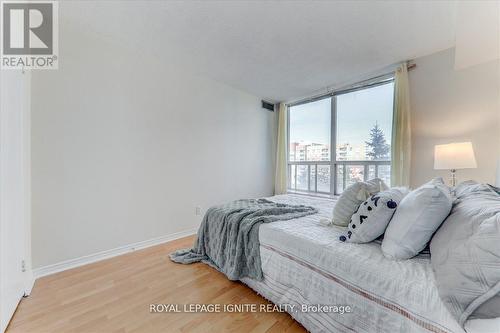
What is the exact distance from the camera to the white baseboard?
6.48 ft

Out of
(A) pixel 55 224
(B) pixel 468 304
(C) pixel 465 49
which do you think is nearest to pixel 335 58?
(C) pixel 465 49

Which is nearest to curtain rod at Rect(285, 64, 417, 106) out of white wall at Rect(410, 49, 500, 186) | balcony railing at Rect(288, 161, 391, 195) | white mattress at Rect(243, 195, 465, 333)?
white wall at Rect(410, 49, 500, 186)

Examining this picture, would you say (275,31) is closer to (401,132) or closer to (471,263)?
(401,132)

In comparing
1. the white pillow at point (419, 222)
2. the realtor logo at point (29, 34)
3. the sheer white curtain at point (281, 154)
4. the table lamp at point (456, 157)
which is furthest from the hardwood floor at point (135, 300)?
the sheer white curtain at point (281, 154)

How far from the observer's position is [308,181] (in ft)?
13.9

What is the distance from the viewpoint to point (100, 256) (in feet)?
7.55

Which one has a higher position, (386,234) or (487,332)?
(386,234)

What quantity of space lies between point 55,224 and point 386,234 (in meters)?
2.81

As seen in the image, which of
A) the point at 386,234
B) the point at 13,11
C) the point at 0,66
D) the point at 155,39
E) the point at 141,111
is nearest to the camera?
the point at 386,234

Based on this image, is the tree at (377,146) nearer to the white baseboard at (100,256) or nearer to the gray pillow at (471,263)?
the gray pillow at (471,263)

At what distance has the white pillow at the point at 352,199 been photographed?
→ 58.4 inches

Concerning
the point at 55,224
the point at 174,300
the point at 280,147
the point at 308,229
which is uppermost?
the point at 280,147

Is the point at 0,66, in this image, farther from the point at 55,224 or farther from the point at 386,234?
the point at 386,234

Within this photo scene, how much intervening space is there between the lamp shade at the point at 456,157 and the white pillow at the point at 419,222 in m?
1.50
